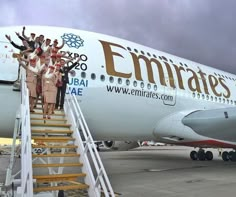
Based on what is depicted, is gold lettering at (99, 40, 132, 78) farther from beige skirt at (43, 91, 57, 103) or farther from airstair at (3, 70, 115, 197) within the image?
beige skirt at (43, 91, 57, 103)

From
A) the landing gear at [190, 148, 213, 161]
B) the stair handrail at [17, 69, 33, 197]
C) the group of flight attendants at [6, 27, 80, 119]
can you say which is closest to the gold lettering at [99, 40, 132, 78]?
the group of flight attendants at [6, 27, 80, 119]

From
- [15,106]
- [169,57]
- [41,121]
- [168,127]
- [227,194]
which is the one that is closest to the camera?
[41,121]

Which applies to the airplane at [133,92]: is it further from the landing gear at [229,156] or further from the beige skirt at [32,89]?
the landing gear at [229,156]

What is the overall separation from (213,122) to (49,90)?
6.16 meters

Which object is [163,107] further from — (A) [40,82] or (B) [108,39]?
(A) [40,82]

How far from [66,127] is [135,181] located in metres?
3.41

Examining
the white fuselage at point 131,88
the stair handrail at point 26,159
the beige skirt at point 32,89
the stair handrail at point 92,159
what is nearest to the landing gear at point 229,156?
the white fuselage at point 131,88

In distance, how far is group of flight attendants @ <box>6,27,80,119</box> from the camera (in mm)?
7332

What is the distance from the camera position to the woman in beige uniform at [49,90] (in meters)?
7.23

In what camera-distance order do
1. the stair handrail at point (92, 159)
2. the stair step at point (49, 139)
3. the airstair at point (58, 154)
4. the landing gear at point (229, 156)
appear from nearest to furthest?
the airstair at point (58, 154)
the stair handrail at point (92, 159)
the stair step at point (49, 139)
the landing gear at point (229, 156)

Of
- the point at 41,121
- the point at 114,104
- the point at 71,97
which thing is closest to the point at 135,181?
the point at 114,104

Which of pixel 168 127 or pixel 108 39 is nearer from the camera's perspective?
pixel 108 39

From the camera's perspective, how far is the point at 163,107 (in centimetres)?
1131

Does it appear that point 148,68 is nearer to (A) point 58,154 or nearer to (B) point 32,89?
(B) point 32,89
